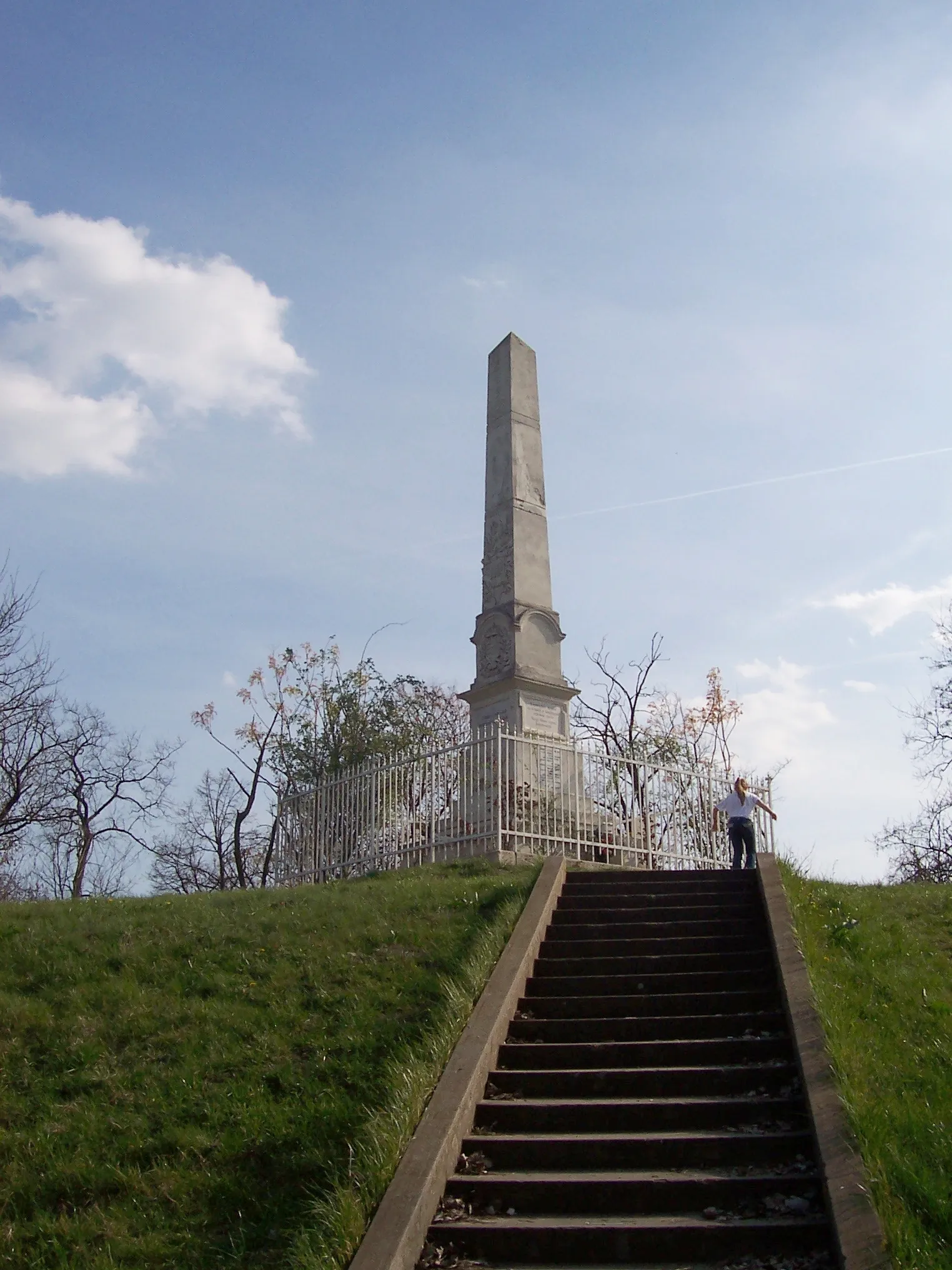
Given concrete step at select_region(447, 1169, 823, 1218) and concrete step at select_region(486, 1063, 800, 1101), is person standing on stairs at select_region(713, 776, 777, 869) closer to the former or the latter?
concrete step at select_region(486, 1063, 800, 1101)

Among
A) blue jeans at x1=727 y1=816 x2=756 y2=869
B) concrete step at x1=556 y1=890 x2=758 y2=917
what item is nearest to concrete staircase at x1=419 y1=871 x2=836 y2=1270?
concrete step at x1=556 y1=890 x2=758 y2=917

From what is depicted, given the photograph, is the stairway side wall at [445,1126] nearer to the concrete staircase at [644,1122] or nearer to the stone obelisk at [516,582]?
the concrete staircase at [644,1122]

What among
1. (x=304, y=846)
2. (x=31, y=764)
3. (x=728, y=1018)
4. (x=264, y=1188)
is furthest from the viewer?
(x=31, y=764)

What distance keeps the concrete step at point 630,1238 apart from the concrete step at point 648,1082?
153cm

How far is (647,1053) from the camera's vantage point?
8.32 metres

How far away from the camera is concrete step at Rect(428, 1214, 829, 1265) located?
19.4 feet

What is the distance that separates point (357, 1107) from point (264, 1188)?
0.80 m

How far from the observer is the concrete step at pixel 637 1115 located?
7.30m

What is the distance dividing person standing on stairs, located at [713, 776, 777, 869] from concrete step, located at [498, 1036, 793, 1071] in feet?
21.6

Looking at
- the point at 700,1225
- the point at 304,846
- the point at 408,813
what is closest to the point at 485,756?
the point at 408,813

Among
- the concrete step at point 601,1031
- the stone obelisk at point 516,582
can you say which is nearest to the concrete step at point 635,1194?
the concrete step at point 601,1031

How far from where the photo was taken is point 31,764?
2894cm

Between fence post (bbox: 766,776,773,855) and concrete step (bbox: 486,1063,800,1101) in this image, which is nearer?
concrete step (bbox: 486,1063,800,1101)

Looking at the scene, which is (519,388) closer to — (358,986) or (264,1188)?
(358,986)
